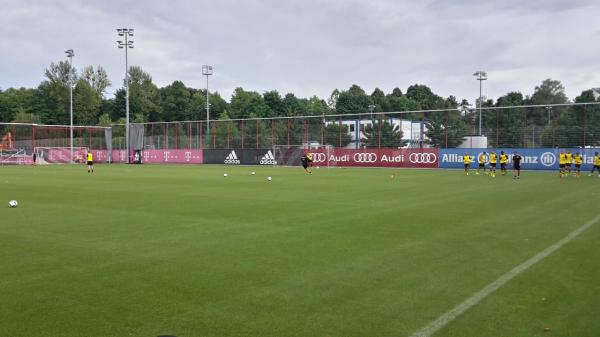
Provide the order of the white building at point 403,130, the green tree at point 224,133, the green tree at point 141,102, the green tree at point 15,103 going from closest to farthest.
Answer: the white building at point 403,130 → the green tree at point 224,133 → the green tree at point 15,103 → the green tree at point 141,102

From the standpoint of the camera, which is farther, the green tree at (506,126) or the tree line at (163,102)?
the tree line at (163,102)

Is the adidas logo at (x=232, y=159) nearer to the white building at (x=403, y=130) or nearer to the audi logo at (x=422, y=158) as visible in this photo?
the white building at (x=403, y=130)

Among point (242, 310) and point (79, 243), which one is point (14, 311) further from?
point (79, 243)

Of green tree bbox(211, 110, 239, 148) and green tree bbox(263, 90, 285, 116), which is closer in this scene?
green tree bbox(211, 110, 239, 148)

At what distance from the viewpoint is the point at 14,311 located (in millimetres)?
5070

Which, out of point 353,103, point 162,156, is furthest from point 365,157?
point 353,103

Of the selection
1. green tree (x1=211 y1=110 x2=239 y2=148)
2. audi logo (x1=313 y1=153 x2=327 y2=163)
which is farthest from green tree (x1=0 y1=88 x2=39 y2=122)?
audi logo (x1=313 y1=153 x2=327 y2=163)

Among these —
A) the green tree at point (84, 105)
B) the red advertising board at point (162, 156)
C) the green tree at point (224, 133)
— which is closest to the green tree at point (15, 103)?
the green tree at point (84, 105)

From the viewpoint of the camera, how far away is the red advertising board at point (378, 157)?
42.7 meters

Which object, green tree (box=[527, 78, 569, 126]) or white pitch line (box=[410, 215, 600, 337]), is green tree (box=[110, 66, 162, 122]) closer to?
green tree (box=[527, 78, 569, 126])


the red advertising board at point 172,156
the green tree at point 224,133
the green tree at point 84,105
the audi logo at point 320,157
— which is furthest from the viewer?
the green tree at point 84,105

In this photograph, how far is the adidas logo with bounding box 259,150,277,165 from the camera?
167ft

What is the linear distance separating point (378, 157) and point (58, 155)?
41013 mm

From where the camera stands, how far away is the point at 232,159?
177 ft
